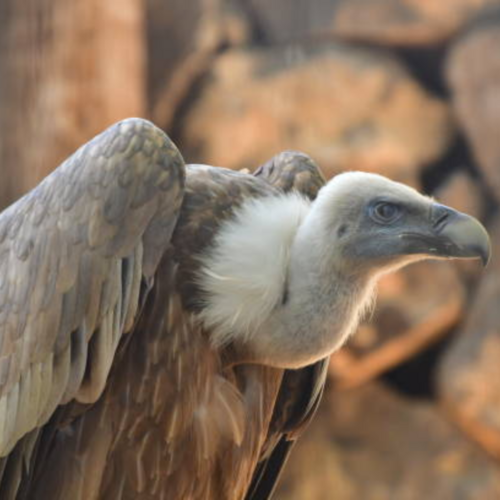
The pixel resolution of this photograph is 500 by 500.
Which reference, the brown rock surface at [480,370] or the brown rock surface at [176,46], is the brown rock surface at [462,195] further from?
the brown rock surface at [176,46]

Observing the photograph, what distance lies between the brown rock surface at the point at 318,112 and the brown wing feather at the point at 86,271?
243cm

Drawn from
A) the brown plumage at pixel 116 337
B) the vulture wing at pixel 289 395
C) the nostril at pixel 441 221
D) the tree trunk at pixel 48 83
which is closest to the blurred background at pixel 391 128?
the tree trunk at pixel 48 83

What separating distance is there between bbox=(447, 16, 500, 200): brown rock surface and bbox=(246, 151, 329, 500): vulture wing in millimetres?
2239

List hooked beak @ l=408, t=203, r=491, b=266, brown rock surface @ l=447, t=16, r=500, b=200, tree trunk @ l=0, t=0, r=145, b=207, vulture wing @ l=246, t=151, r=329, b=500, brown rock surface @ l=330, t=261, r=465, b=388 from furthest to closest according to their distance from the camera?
1. brown rock surface @ l=330, t=261, r=465, b=388
2. brown rock surface @ l=447, t=16, r=500, b=200
3. tree trunk @ l=0, t=0, r=145, b=207
4. vulture wing @ l=246, t=151, r=329, b=500
5. hooked beak @ l=408, t=203, r=491, b=266

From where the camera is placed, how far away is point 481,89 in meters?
4.00

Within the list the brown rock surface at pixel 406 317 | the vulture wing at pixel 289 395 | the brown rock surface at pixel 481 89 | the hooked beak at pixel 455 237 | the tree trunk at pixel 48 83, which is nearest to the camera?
the hooked beak at pixel 455 237

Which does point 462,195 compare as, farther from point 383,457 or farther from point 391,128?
point 383,457

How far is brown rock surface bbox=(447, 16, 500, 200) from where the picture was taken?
394 centimetres

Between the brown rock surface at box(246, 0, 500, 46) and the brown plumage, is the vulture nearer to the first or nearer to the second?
the brown plumage

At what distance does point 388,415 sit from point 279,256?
9.29 feet

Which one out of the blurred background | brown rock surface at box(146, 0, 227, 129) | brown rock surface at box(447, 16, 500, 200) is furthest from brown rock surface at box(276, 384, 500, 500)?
brown rock surface at box(146, 0, 227, 129)

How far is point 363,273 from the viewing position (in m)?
1.59

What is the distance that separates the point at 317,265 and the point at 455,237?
0.20m

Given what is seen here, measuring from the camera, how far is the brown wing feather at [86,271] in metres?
1.52
